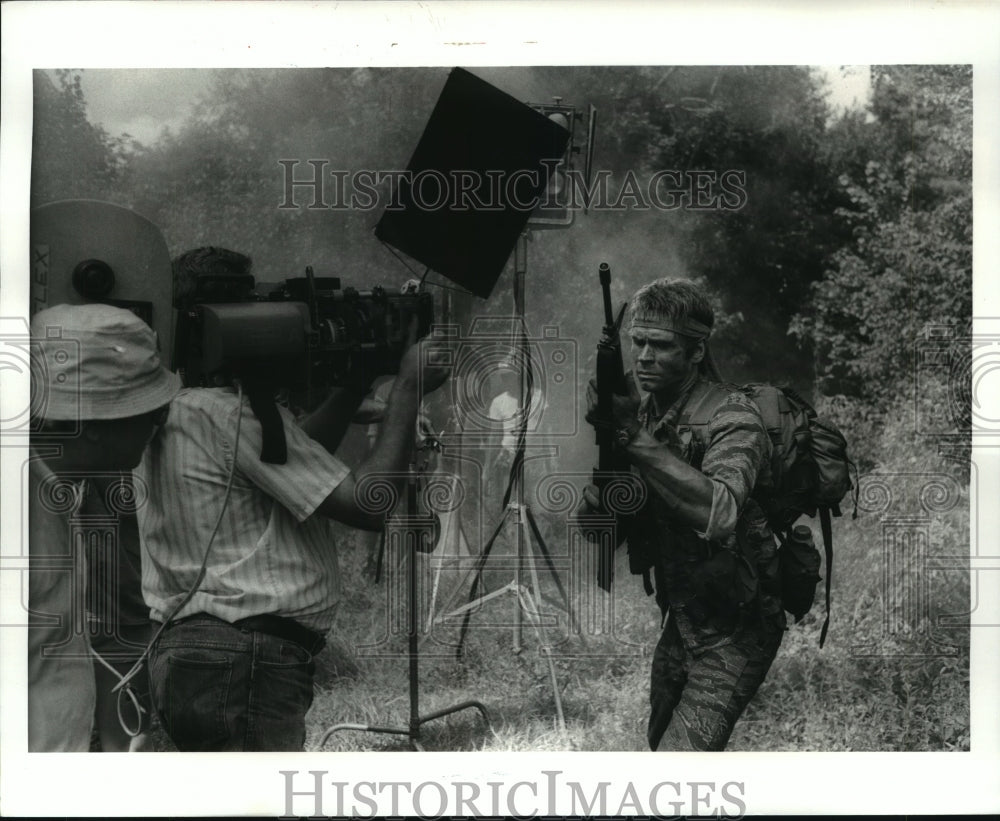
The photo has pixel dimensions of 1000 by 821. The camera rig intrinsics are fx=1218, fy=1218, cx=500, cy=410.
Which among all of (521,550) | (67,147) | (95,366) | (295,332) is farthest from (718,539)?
(67,147)

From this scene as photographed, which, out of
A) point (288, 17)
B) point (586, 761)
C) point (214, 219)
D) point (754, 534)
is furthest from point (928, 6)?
point (586, 761)

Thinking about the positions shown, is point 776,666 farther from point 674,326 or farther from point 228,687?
point 228,687

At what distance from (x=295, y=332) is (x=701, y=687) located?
181 centimetres

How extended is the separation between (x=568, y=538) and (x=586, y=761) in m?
0.76

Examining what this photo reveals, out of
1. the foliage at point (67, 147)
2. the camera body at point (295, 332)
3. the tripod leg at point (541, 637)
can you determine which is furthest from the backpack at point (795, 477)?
the foliage at point (67, 147)

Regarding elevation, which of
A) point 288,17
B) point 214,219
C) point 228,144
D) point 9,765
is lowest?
point 9,765

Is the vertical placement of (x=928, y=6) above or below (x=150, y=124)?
above

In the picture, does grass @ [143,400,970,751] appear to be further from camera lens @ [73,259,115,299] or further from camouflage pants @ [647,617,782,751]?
camera lens @ [73,259,115,299]

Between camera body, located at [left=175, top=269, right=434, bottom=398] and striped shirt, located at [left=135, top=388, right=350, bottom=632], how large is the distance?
0.12m

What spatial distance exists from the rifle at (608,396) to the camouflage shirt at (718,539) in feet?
0.32

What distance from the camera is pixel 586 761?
13.6 feet

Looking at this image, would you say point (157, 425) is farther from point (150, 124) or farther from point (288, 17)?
point (288, 17)

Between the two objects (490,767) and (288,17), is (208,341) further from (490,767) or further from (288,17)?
(490,767)

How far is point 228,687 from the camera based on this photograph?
3994 mm
